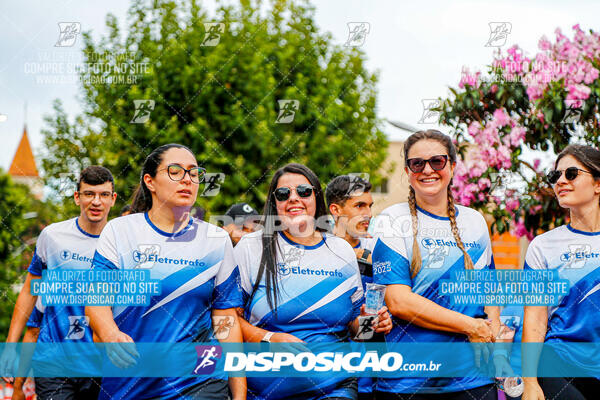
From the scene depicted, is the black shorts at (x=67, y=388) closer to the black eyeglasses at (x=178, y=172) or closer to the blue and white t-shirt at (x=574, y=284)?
the black eyeglasses at (x=178, y=172)

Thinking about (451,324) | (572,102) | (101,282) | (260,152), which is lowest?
(451,324)

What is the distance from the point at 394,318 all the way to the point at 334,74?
44.6ft

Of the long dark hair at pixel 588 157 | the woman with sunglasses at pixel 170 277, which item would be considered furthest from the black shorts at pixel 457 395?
the long dark hair at pixel 588 157

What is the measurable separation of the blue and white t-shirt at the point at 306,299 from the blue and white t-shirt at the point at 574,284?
1.18m

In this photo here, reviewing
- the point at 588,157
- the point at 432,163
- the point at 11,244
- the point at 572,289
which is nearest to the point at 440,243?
the point at 432,163

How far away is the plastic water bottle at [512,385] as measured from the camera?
3896mm

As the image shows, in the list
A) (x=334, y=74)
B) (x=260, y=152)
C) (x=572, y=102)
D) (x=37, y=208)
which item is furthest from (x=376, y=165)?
(x=37, y=208)

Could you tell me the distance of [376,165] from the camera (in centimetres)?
1802

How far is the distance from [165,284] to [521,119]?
4749 mm

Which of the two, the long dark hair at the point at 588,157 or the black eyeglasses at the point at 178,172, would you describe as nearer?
the black eyeglasses at the point at 178,172

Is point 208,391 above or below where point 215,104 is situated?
below

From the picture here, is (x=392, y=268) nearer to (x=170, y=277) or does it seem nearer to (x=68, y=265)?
(x=170, y=277)

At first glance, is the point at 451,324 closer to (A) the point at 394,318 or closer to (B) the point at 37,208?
(A) the point at 394,318

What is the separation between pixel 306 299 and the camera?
372 centimetres
